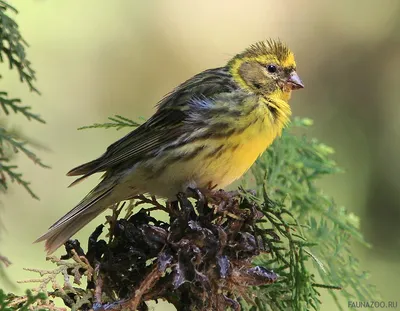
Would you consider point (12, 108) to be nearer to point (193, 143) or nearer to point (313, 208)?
point (193, 143)

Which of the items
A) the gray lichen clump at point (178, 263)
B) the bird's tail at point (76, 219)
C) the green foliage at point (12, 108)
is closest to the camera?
the gray lichen clump at point (178, 263)

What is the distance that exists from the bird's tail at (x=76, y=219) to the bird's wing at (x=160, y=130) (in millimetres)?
118

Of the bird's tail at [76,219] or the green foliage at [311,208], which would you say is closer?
the bird's tail at [76,219]

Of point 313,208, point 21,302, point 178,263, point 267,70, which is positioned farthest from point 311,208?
point 21,302

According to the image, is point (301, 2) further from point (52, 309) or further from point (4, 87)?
point (52, 309)

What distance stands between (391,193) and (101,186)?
8.50ft

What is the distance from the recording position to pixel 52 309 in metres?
1.66

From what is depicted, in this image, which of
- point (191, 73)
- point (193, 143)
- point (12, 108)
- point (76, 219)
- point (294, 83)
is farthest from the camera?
point (191, 73)

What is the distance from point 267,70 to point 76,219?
115 centimetres

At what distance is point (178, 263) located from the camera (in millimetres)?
1781

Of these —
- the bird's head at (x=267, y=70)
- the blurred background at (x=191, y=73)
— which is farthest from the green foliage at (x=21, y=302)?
the blurred background at (x=191, y=73)

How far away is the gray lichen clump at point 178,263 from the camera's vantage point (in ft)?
5.83

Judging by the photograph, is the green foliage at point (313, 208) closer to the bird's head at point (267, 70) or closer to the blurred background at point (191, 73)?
the bird's head at point (267, 70)

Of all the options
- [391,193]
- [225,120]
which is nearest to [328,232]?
[225,120]
